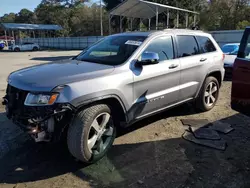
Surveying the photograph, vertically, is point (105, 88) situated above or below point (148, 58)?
Answer: below

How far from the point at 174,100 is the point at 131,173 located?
6.01 ft

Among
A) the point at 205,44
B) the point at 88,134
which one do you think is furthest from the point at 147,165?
the point at 205,44

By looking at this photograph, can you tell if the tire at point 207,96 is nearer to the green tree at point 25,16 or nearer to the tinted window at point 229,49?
the tinted window at point 229,49

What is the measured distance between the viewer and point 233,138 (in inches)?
172

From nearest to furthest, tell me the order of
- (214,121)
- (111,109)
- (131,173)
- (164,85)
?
(131,173) → (111,109) → (164,85) → (214,121)

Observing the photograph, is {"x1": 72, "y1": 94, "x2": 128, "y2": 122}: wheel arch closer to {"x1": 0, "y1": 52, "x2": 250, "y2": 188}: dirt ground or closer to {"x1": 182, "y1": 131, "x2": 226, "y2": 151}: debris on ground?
{"x1": 0, "y1": 52, "x2": 250, "y2": 188}: dirt ground

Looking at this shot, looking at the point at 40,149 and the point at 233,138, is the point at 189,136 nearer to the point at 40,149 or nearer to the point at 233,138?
the point at 233,138

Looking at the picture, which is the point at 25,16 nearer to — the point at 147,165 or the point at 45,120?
the point at 45,120

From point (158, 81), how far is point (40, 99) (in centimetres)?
197

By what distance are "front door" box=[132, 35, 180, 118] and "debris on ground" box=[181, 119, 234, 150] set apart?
2.10 feet

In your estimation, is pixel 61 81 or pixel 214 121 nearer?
pixel 61 81

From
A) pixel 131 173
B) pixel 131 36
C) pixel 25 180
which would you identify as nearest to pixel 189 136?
pixel 131 173

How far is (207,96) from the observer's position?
5.64 metres

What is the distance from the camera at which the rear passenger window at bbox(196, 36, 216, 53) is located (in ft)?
17.5
